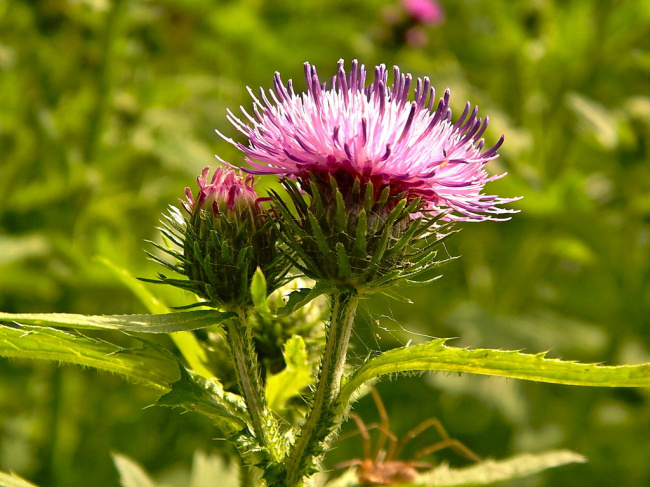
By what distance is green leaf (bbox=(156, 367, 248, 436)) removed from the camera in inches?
64.7

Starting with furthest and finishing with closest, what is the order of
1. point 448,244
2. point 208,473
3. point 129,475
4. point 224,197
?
1. point 448,244
2. point 208,473
3. point 129,475
4. point 224,197

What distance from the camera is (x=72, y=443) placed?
4.93 meters

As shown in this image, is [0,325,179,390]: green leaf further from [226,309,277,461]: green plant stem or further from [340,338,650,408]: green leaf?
[340,338,650,408]: green leaf

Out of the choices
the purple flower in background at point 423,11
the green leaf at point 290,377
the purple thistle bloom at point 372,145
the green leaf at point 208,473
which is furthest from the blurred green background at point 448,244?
the purple thistle bloom at point 372,145

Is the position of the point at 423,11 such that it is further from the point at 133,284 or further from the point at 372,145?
the point at 133,284

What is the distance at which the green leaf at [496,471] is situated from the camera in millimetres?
2121

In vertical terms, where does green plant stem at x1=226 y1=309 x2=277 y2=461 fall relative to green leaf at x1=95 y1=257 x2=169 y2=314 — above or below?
below

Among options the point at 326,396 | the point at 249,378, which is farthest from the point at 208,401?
the point at 326,396

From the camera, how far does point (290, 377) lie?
212 cm

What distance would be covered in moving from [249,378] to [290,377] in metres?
0.22

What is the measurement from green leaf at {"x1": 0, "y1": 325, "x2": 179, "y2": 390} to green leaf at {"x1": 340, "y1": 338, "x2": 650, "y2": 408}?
20.8 inches

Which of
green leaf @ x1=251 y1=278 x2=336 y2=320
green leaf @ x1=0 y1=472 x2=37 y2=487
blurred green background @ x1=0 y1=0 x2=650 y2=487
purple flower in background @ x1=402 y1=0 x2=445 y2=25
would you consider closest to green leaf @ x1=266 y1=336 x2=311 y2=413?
green leaf @ x1=251 y1=278 x2=336 y2=320

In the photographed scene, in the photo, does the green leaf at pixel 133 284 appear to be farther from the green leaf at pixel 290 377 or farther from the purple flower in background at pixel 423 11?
the purple flower in background at pixel 423 11

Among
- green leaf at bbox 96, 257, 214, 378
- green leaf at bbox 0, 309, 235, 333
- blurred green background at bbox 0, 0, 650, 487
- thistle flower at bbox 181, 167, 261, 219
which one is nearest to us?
green leaf at bbox 0, 309, 235, 333
